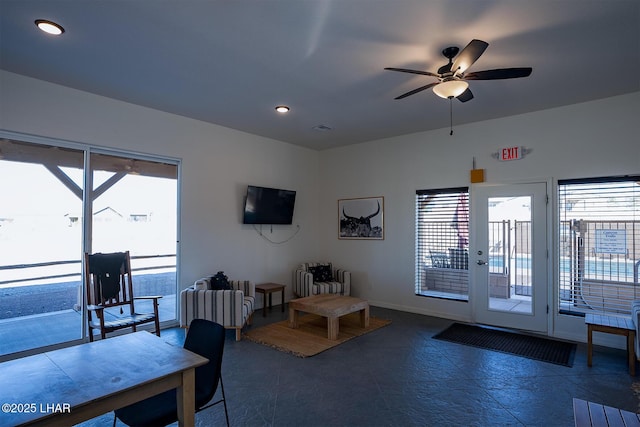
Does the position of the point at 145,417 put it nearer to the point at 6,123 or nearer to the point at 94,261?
the point at 94,261

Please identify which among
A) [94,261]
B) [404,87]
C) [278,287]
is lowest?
[278,287]

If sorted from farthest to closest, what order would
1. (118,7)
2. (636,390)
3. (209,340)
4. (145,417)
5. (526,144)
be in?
1. (526,144)
2. (636,390)
3. (118,7)
4. (209,340)
5. (145,417)

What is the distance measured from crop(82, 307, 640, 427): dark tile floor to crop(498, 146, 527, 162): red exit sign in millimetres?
2523

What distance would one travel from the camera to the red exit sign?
4.92m

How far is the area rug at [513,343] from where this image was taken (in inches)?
155

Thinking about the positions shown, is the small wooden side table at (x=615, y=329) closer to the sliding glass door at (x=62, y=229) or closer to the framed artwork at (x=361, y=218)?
the framed artwork at (x=361, y=218)

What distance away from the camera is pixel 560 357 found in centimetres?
390

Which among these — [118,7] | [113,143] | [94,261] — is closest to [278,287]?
[94,261]

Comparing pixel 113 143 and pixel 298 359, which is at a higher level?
pixel 113 143

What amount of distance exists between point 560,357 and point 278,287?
12.7ft

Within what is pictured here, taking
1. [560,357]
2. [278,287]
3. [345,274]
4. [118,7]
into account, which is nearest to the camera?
[118,7]

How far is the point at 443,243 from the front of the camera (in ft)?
18.6

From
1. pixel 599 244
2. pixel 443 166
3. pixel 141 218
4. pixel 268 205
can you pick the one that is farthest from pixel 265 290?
pixel 599 244

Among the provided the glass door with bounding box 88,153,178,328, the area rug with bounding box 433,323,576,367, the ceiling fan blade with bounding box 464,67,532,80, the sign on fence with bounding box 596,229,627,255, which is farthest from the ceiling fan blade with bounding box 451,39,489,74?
the glass door with bounding box 88,153,178,328
